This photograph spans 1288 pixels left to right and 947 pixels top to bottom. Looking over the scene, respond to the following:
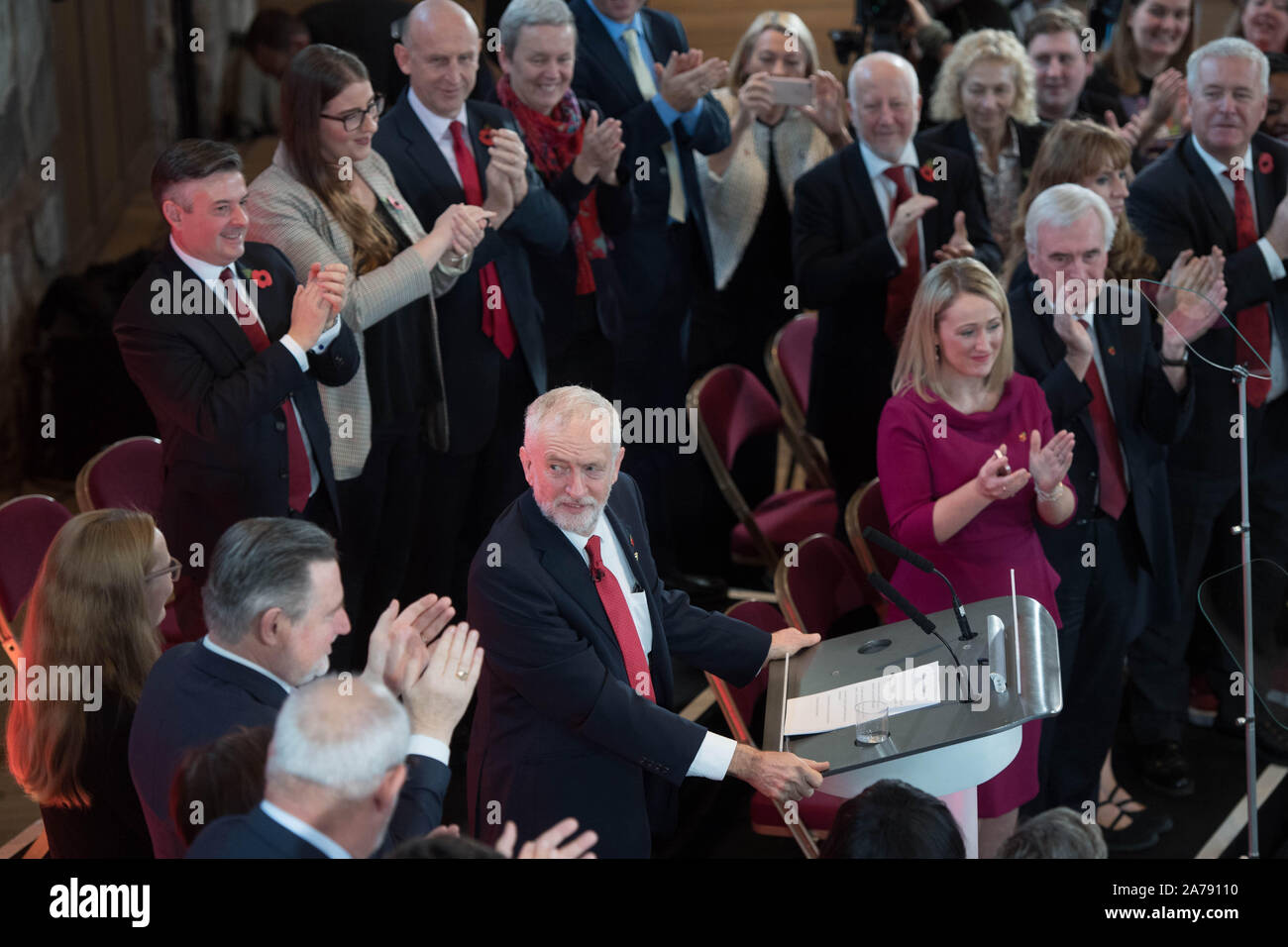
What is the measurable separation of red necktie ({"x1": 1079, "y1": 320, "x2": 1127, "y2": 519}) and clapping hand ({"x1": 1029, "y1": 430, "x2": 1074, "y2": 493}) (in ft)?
1.64

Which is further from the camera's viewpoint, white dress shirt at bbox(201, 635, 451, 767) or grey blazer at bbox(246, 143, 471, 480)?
grey blazer at bbox(246, 143, 471, 480)

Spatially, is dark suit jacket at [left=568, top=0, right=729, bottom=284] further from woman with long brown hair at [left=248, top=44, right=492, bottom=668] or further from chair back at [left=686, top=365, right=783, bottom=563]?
woman with long brown hair at [left=248, top=44, right=492, bottom=668]

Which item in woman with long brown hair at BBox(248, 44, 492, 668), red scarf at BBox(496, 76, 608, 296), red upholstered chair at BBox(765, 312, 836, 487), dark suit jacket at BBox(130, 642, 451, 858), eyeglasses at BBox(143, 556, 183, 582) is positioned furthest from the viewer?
red upholstered chair at BBox(765, 312, 836, 487)

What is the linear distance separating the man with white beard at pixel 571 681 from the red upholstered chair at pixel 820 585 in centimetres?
83

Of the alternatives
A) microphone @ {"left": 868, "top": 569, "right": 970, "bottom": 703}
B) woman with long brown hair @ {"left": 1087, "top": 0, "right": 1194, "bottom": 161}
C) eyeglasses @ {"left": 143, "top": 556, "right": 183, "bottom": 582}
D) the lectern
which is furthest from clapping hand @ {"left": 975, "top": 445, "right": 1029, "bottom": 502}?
woman with long brown hair @ {"left": 1087, "top": 0, "right": 1194, "bottom": 161}

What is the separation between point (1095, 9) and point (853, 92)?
7.43ft

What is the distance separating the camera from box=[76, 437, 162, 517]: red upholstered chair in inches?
151

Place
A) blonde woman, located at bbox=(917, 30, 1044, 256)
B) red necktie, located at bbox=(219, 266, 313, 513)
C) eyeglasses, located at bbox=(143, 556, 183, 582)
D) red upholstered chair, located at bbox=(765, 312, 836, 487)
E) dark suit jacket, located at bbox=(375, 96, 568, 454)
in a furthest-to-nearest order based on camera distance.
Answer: red upholstered chair, located at bbox=(765, 312, 836, 487)
blonde woman, located at bbox=(917, 30, 1044, 256)
dark suit jacket, located at bbox=(375, 96, 568, 454)
red necktie, located at bbox=(219, 266, 313, 513)
eyeglasses, located at bbox=(143, 556, 183, 582)

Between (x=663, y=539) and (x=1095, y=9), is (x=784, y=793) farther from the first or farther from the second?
(x=1095, y=9)

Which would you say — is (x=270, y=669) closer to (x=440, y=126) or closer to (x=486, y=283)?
(x=486, y=283)

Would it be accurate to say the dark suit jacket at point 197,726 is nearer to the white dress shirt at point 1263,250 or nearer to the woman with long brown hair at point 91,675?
the woman with long brown hair at point 91,675

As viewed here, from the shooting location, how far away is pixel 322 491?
12.0 feet

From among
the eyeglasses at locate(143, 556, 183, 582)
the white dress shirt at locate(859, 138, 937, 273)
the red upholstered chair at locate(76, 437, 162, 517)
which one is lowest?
the eyeglasses at locate(143, 556, 183, 582)

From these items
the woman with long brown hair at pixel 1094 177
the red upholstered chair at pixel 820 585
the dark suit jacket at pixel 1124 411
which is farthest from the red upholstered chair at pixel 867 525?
the woman with long brown hair at pixel 1094 177
